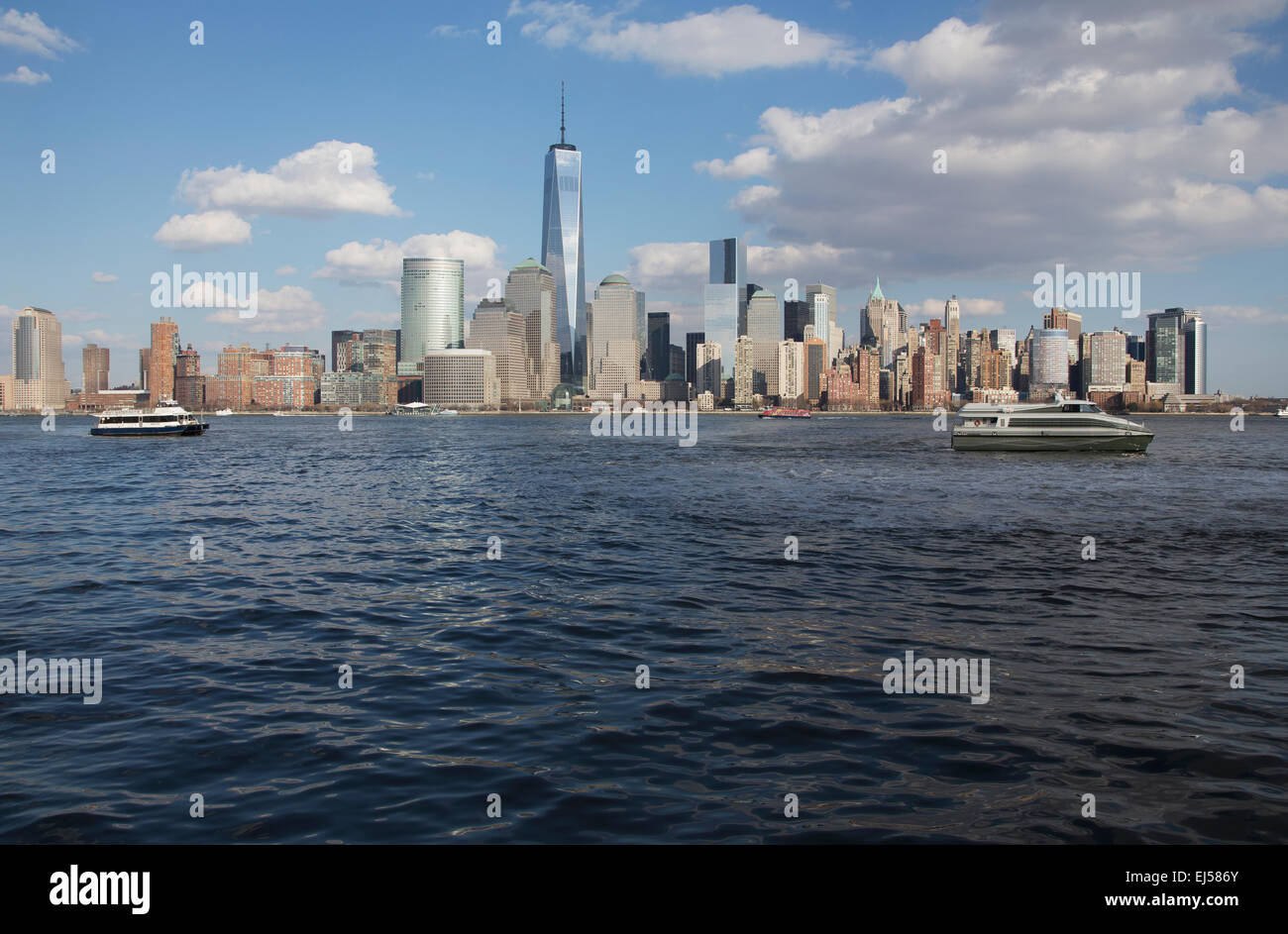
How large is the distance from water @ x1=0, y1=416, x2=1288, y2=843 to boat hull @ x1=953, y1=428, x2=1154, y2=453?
49794 mm

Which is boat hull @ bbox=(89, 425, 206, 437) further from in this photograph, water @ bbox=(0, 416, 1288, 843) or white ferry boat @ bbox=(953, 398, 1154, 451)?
white ferry boat @ bbox=(953, 398, 1154, 451)

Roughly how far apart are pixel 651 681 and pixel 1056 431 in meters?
80.5

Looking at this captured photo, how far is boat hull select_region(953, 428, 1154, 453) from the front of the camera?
81750 millimetres

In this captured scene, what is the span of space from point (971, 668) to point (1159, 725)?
10.6ft

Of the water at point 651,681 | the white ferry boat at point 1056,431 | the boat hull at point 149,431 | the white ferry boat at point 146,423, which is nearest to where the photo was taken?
the water at point 651,681

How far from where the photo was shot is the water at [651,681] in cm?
951

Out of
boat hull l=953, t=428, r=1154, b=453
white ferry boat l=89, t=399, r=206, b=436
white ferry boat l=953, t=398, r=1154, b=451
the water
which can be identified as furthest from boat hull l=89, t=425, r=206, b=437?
boat hull l=953, t=428, r=1154, b=453

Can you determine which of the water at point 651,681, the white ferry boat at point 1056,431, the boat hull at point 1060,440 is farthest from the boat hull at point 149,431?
the boat hull at point 1060,440

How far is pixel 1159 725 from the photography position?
39.8ft

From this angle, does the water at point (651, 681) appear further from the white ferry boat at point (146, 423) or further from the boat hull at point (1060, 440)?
the white ferry boat at point (146, 423)

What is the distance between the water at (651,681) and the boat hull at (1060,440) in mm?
49794

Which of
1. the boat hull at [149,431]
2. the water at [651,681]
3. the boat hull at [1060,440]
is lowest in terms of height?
the water at [651,681]
